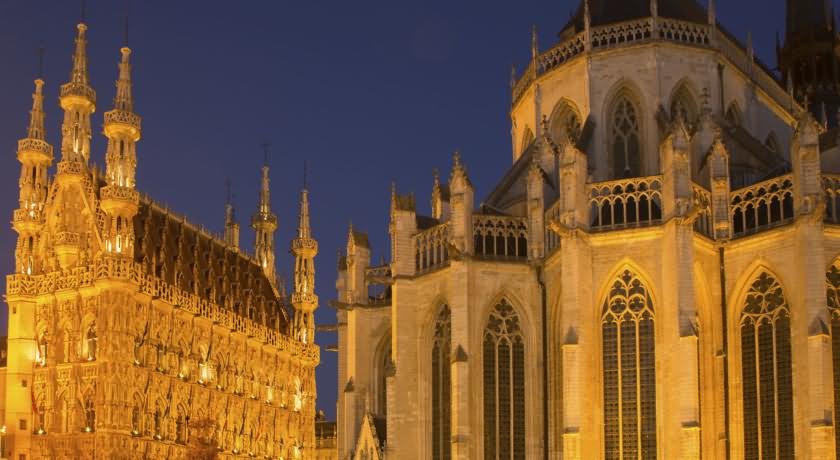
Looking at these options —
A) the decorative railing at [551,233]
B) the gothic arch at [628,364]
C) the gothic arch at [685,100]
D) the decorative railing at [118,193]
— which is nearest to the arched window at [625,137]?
the gothic arch at [685,100]

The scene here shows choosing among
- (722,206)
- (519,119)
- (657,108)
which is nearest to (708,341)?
(722,206)

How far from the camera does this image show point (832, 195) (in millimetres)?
52906

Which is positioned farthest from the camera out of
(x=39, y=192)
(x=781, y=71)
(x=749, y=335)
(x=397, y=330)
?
(x=781, y=71)

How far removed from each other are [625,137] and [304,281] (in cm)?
3442

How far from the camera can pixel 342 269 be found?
228 feet

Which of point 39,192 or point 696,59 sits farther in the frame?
point 39,192

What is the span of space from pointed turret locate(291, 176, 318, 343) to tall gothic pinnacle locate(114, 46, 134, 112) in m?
21.4

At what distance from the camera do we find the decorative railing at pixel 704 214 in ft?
174

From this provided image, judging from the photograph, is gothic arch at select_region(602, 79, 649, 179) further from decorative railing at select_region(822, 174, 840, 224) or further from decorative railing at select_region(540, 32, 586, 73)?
decorative railing at select_region(822, 174, 840, 224)

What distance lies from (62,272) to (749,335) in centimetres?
3481

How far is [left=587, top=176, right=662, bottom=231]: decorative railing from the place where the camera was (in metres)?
52.7

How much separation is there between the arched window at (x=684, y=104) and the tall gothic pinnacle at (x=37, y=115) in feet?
110

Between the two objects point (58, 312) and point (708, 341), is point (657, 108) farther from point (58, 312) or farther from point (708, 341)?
point (58, 312)

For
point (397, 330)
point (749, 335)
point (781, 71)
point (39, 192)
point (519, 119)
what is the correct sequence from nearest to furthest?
point (749, 335) → point (397, 330) → point (519, 119) → point (39, 192) → point (781, 71)
